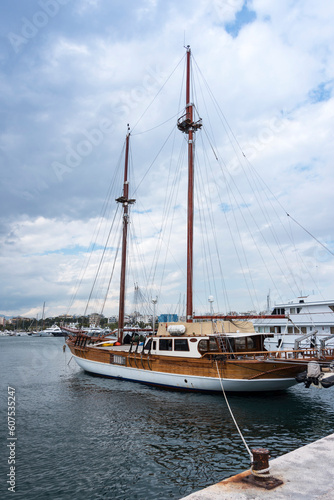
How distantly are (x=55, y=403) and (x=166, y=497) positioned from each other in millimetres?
13076

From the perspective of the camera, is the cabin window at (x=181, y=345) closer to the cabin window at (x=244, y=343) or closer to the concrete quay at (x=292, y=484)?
the cabin window at (x=244, y=343)

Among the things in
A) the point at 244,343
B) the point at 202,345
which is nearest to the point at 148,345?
the point at 202,345

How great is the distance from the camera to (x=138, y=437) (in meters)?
13.2

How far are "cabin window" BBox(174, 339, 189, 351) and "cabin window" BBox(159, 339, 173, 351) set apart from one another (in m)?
0.43

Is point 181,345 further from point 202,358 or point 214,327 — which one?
point 214,327

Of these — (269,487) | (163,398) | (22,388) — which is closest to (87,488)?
(269,487)

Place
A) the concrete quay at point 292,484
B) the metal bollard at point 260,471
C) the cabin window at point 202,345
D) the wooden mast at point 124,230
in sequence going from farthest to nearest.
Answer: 1. the wooden mast at point 124,230
2. the cabin window at point 202,345
3. the metal bollard at point 260,471
4. the concrete quay at point 292,484

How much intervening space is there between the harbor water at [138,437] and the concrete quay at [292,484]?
404 cm

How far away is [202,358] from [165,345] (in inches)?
127

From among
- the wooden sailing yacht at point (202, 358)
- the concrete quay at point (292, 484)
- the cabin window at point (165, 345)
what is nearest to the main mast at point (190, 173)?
the wooden sailing yacht at point (202, 358)

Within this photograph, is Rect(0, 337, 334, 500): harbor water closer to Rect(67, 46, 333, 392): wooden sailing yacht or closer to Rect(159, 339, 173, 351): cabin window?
Rect(67, 46, 333, 392): wooden sailing yacht

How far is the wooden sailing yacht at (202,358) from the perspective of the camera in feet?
63.6

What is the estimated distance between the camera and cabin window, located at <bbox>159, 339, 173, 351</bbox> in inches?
889

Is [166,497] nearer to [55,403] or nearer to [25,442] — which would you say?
[25,442]
